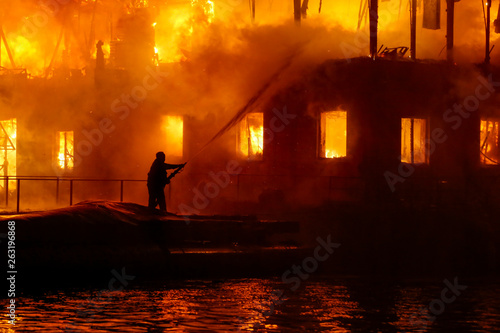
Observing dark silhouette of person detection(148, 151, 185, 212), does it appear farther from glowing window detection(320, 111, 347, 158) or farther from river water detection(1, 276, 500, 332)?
glowing window detection(320, 111, 347, 158)

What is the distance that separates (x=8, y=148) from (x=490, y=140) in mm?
21064

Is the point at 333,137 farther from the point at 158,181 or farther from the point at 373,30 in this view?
the point at 158,181

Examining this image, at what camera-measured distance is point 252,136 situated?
27.8 meters

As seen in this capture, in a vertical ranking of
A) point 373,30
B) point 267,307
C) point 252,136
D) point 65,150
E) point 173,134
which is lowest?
point 267,307

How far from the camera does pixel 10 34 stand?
44.0 m

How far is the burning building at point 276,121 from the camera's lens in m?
25.3

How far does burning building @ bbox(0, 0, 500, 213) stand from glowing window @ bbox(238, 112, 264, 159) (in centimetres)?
4

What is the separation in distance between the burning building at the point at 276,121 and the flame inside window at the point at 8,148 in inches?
60.4

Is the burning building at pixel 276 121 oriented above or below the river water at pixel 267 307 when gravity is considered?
above

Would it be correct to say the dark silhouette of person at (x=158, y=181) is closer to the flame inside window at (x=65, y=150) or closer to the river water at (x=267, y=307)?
the river water at (x=267, y=307)

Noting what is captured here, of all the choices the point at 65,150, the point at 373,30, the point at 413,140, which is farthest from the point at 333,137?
the point at 65,150

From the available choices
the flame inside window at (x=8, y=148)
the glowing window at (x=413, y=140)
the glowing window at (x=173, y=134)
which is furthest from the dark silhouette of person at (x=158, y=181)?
the flame inside window at (x=8, y=148)

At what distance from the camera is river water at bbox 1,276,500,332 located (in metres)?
11.9

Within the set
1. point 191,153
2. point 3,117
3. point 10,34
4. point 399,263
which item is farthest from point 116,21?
point 399,263
